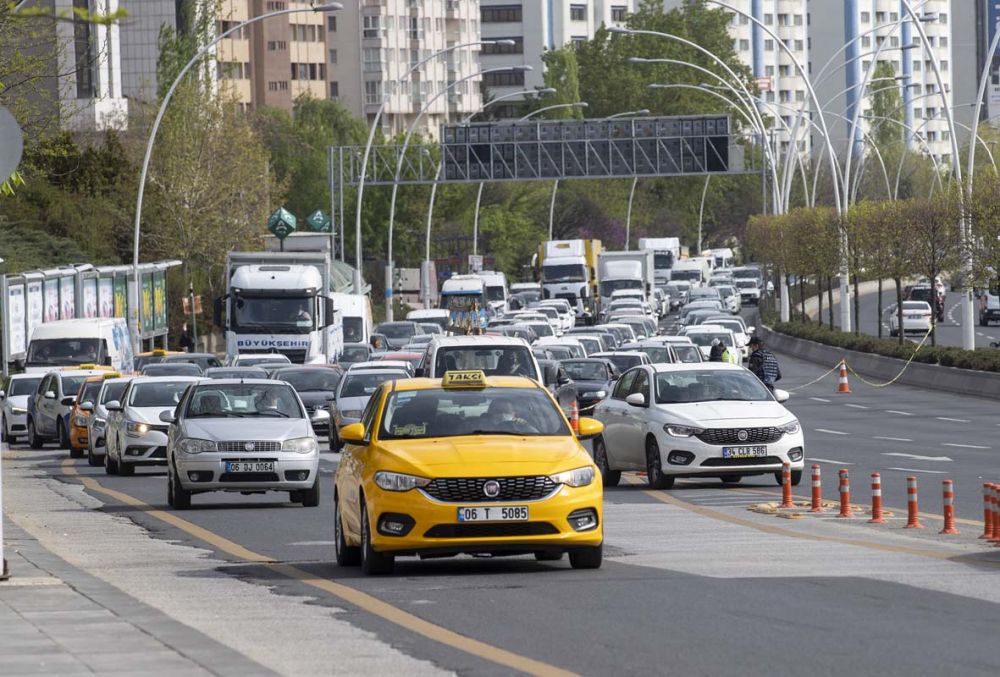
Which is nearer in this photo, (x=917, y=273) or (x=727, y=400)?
(x=727, y=400)

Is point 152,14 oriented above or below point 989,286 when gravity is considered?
above

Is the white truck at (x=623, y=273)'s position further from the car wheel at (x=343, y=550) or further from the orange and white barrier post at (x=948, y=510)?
the car wheel at (x=343, y=550)

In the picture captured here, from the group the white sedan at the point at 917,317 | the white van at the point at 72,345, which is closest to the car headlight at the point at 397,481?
the white van at the point at 72,345

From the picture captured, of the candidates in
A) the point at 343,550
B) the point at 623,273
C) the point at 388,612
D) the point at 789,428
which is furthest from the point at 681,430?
the point at 623,273

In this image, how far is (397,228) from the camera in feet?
346

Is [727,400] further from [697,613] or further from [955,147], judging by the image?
[955,147]

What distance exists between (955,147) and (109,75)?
48.9 meters

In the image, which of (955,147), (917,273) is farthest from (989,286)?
(917,273)

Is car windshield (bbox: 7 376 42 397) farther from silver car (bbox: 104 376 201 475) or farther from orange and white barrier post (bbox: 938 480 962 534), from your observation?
orange and white barrier post (bbox: 938 480 962 534)

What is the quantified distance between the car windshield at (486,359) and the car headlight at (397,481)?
12.9 m

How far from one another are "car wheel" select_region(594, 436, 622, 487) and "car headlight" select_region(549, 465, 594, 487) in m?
11.0

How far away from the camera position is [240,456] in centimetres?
2198

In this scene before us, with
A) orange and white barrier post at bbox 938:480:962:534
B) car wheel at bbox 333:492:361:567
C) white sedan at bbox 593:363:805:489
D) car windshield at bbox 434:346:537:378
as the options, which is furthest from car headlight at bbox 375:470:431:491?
car windshield at bbox 434:346:537:378

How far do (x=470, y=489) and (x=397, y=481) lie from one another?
1.64 ft
